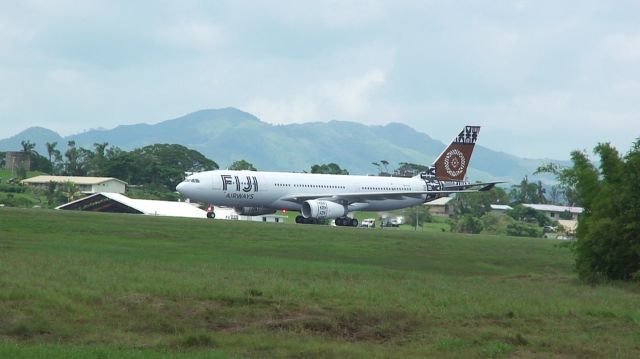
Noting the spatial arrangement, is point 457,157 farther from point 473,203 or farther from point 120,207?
point 473,203

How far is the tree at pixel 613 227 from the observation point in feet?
122

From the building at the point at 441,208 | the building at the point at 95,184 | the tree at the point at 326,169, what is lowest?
the building at the point at 441,208

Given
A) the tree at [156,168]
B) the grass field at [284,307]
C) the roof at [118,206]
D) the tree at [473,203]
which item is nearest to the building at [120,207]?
the roof at [118,206]

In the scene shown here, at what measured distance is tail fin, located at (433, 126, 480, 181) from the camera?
88.5 m

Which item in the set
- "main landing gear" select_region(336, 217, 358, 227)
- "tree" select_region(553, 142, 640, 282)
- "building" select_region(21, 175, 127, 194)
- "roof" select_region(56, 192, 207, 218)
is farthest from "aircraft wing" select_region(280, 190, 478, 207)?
"building" select_region(21, 175, 127, 194)

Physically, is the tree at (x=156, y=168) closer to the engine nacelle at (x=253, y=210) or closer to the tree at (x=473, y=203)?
the tree at (x=473, y=203)

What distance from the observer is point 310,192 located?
76750 millimetres

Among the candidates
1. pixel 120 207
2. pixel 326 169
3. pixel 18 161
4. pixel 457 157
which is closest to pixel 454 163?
pixel 457 157

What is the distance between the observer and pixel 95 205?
92.9 meters

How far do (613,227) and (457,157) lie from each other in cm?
5288

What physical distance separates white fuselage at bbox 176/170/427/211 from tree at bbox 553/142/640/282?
121 feet

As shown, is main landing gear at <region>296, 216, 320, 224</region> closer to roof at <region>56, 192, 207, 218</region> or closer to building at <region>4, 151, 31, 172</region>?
roof at <region>56, 192, 207, 218</region>

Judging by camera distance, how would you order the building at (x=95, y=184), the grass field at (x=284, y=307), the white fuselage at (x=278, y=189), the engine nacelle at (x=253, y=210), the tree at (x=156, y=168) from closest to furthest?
the grass field at (x=284, y=307) < the white fuselage at (x=278, y=189) < the engine nacelle at (x=253, y=210) < the building at (x=95, y=184) < the tree at (x=156, y=168)

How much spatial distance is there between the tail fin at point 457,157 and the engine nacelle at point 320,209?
14945 millimetres
